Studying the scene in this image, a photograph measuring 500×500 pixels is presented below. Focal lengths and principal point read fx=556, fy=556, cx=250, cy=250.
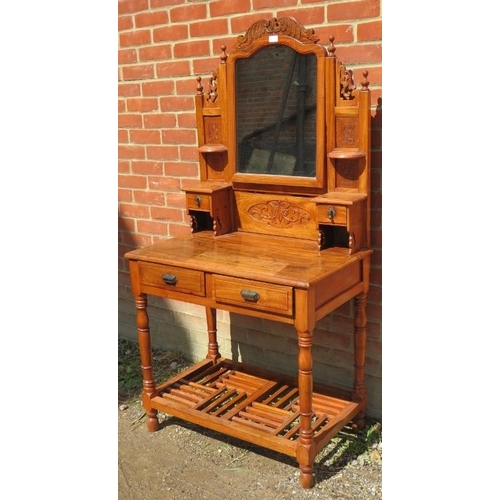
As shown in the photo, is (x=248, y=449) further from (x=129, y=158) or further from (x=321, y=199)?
(x=129, y=158)

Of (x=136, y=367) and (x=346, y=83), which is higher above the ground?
(x=346, y=83)

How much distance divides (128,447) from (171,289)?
883 millimetres

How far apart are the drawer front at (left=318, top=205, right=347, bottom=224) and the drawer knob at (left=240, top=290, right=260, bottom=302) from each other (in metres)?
0.46

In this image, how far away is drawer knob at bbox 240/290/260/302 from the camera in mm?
Answer: 2238

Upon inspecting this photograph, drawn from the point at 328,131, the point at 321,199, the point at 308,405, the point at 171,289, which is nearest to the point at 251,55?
the point at 328,131

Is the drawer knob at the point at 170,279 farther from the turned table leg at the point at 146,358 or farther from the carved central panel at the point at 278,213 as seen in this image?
the carved central panel at the point at 278,213

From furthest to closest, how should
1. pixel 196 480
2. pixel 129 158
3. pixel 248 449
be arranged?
1. pixel 129 158
2. pixel 248 449
3. pixel 196 480

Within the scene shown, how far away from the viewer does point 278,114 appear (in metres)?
2.54

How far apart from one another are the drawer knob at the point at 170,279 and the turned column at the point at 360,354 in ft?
2.78

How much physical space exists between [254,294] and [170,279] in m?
0.45

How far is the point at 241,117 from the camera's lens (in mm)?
2660

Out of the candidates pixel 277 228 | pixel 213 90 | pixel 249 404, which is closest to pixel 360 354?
pixel 249 404

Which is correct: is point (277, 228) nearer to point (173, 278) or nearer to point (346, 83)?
point (173, 278)

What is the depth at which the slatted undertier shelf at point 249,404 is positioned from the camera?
250 centimetres
